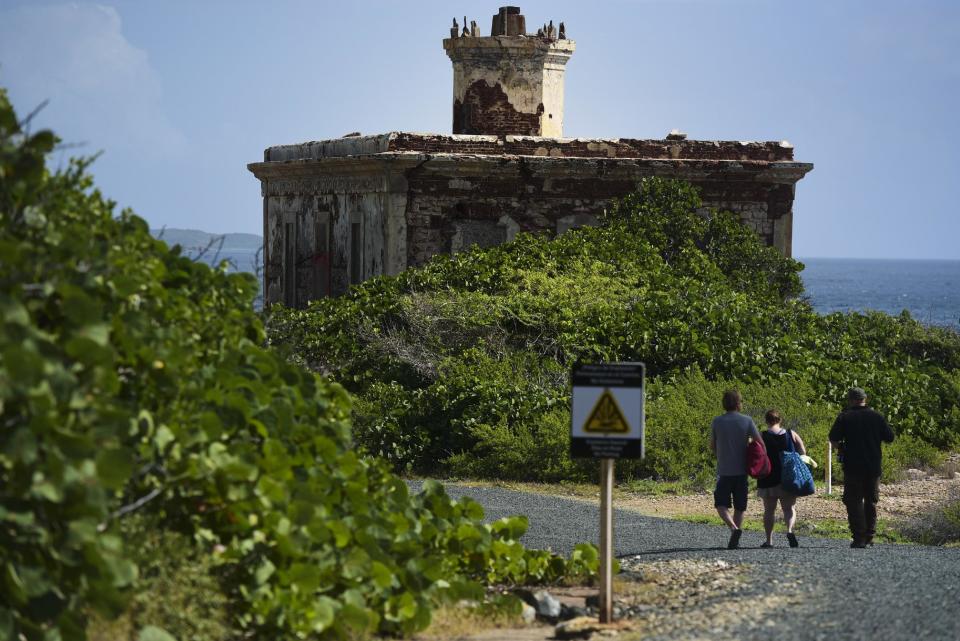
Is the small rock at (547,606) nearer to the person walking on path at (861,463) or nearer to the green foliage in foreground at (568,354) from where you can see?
the person walking on path at (861,463)

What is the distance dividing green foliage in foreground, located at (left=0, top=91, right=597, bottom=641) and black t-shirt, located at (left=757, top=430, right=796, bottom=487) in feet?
12.4

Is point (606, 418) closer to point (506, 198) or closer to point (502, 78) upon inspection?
point (506, 198)

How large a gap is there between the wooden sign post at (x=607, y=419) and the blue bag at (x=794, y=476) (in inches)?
158

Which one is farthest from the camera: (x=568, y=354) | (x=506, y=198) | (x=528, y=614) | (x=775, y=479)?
(x=506, y=198)

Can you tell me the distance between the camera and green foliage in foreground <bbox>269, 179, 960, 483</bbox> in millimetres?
17016

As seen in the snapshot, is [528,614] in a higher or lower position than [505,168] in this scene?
lower

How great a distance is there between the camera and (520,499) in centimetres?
1469

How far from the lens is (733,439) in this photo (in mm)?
11695

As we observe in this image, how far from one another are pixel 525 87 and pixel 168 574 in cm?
2252

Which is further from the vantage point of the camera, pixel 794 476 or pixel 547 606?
pixel 794 476

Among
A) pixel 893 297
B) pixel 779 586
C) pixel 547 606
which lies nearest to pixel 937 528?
pixel 779 586

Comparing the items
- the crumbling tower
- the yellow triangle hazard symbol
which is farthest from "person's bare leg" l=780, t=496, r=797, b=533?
the crumbling tower

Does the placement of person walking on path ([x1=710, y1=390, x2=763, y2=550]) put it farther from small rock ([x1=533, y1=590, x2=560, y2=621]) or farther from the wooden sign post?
the wooden sign post

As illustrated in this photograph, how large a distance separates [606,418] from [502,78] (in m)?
20.7
